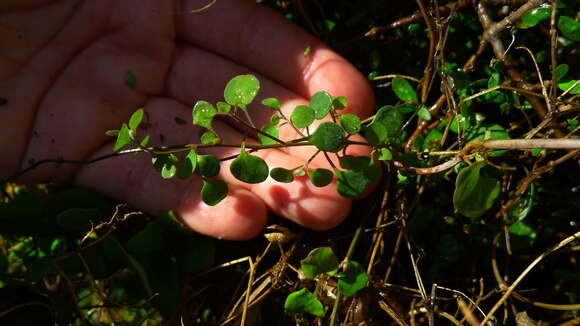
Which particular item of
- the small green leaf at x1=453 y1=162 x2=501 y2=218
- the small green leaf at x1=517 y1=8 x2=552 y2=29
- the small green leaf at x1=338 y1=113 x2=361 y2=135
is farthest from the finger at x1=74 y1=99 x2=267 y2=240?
the small green leaf at x1=517 y1=8 x2=552 y2=29

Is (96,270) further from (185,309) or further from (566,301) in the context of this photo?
(566,301)

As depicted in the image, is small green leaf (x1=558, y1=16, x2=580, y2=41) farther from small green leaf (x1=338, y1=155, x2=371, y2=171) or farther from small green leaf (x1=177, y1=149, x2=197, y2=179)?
small green leaf (x1=177, y1=149, x2=197, y2=179)

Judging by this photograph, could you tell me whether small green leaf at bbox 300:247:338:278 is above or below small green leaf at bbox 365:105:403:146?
below

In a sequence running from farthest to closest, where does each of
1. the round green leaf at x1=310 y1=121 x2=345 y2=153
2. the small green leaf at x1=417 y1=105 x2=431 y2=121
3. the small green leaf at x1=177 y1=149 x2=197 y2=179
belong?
the small green leaf at x1=417 y1=105 x2=431 y2=121 < the small green leaf at x1=177 y1=149 x2=197 y2=179 < the round green leaf at x1=310 y1=121 x2=345 y2=153

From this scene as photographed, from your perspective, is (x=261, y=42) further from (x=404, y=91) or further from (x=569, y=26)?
(x=569, y=26)

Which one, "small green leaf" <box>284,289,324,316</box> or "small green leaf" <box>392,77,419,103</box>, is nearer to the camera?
"small green leaf" <box>284,289,324,316</box>

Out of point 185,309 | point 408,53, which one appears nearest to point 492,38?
point 408,53
